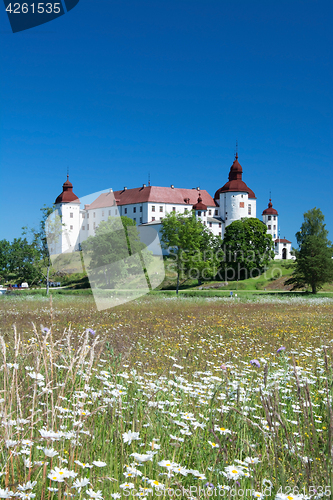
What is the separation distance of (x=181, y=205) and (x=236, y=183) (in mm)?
16303

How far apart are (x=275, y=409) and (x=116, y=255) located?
4727 centimetres

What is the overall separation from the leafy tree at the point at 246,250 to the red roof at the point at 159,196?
111 feet

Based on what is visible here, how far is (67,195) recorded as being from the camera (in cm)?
12081

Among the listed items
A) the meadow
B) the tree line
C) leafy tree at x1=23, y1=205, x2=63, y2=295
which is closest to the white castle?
the tree line

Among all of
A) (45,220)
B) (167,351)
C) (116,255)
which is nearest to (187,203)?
(116,255)

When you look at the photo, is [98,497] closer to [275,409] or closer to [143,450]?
[143,450]

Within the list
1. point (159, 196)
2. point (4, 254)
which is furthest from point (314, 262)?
point (4, 254)

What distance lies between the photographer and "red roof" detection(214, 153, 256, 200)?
340ft

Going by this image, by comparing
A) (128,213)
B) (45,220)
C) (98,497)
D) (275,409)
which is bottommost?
(98,497)

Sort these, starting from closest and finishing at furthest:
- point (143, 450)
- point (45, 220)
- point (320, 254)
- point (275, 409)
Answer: point (275, 409)
point (143, 450)
point (45, 220)
point (320, 254)

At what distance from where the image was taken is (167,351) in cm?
690

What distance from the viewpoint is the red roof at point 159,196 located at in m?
108

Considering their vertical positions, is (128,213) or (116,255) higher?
(128,213)

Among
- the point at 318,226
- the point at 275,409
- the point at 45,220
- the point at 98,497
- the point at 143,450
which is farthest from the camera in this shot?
the point at 318,226
